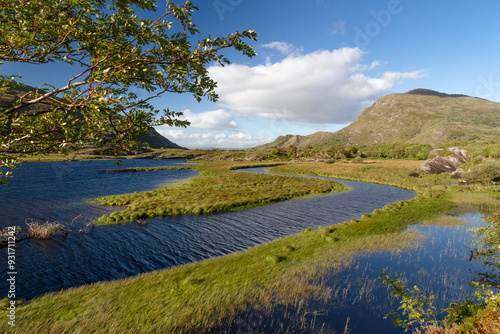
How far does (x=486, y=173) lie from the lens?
46.2 metres

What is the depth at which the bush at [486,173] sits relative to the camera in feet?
149

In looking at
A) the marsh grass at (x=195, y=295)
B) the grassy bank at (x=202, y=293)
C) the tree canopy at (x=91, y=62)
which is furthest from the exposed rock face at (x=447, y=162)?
the tree canopy at (x=91, y=62)

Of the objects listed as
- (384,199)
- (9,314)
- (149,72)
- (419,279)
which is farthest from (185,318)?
(384,199)

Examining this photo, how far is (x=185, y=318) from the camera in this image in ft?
33.3

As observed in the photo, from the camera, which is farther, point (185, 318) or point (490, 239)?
point (490, 239)

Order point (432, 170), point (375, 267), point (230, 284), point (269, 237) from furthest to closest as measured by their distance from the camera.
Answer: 1. point (432, 170)
2. point (269, 237)
3. point (375, 267)
4. point (230, 284)

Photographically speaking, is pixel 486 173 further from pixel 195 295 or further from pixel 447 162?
pixel 195 295

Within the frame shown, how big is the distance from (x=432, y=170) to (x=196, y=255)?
7843 centimetres

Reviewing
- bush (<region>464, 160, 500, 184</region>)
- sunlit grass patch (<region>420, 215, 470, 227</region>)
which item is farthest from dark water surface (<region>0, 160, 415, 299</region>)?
bush (<region>464, 160, 500, 184</region>)

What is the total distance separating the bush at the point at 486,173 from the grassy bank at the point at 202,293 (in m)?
44.3

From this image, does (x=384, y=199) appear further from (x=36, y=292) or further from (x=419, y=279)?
(x=36, y=292)

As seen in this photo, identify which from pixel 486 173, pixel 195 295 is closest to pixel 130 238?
pixel 195 295

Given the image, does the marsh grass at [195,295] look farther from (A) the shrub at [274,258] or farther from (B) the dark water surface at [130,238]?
(B) the dark water surface at [130,238]

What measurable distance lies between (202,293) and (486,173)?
6433 centimetres
